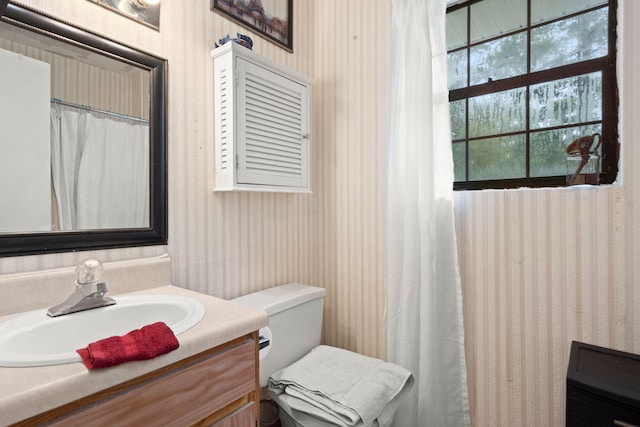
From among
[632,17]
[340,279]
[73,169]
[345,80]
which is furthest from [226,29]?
[632,17]

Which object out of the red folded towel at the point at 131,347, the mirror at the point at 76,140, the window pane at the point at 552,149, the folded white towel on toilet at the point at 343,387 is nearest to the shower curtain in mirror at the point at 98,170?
the mirror at the point at 76,140

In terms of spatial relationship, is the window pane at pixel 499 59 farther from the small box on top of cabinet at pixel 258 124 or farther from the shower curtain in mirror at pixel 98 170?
the shower curtain in mirror at pixel 98 170

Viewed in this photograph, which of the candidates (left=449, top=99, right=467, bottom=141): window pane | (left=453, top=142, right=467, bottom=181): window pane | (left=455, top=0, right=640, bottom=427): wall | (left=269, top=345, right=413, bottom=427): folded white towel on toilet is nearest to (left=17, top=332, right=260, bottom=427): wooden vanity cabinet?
(left=269, top=345, right=413, bottom=427): folded white towel on toilet

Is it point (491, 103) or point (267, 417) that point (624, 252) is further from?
point (267, 417)

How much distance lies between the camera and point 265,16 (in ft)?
5.08

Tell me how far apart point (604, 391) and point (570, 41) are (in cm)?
122

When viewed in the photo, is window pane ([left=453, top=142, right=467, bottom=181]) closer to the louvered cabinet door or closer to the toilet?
the louvered cabinet door

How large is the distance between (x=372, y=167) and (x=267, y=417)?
1.26m

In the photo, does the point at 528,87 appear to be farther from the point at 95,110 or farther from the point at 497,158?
the point at 95,110

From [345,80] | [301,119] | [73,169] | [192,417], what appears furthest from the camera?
[345,80]

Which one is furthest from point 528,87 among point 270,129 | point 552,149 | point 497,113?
point 270,129

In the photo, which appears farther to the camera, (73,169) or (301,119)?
(301,119)

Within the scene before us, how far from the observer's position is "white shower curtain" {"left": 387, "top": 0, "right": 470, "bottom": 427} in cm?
135

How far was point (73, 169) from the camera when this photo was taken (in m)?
0.97
